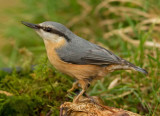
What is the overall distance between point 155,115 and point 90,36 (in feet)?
9.04

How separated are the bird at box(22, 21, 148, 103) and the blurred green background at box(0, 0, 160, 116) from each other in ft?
0.59

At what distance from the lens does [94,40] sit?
5500 mm

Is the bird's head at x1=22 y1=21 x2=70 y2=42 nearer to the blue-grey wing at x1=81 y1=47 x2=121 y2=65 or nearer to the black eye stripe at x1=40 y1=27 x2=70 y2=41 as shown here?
the black eye stripe at x1=40 y1=27 x2=70 y2=41

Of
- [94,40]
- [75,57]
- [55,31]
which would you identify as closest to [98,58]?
[75,57]

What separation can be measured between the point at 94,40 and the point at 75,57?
2.33 m

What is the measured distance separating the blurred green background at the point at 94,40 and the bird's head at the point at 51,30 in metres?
0.25

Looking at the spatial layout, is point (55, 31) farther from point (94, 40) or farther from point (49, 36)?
point (94, 40)

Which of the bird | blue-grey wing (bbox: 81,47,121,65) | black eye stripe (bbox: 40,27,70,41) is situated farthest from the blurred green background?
blue-grey wing (bbox: 81,47,121,65)

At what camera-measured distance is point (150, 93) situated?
3.70m

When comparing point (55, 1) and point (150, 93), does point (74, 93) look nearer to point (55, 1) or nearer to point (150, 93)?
point (150, 93)

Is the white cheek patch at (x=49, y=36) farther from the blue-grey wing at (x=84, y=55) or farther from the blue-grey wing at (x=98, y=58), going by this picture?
the blue-grey wing at (x=98, y=58)

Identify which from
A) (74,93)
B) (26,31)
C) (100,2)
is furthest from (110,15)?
(74,93)

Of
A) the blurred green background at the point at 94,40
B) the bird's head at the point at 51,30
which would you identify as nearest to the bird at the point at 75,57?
the bird's head at the point at 51,30

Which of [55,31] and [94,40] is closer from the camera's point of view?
[55,31]
